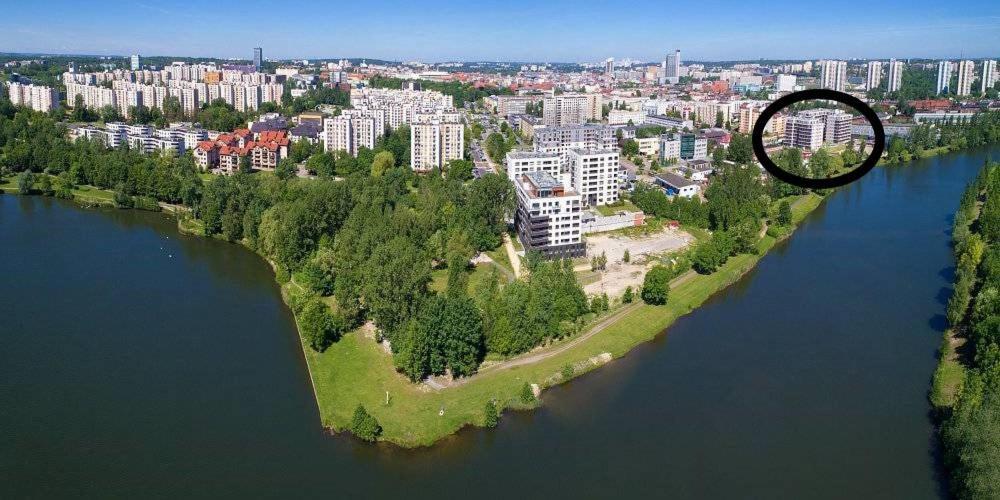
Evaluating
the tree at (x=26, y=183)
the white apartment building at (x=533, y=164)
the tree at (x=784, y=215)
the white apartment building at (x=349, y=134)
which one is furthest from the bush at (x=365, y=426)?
the white apartment building at (x=349, y=134)

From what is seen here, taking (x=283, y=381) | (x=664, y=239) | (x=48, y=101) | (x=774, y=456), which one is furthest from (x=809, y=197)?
(x=48, y=101)

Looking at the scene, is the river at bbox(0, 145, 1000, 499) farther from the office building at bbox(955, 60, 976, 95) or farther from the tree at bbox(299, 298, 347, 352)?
the office building at bbox(955, 60, 976, 95)

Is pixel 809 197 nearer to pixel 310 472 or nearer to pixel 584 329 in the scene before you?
pixel 584 329

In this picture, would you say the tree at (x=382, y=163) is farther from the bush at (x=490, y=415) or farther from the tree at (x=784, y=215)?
the bush at (x=490, y=415)

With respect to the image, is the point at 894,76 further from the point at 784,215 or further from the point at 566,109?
the point at 784,215

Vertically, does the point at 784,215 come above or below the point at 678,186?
below

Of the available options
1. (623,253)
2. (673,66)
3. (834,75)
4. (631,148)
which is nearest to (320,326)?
(623,253)
